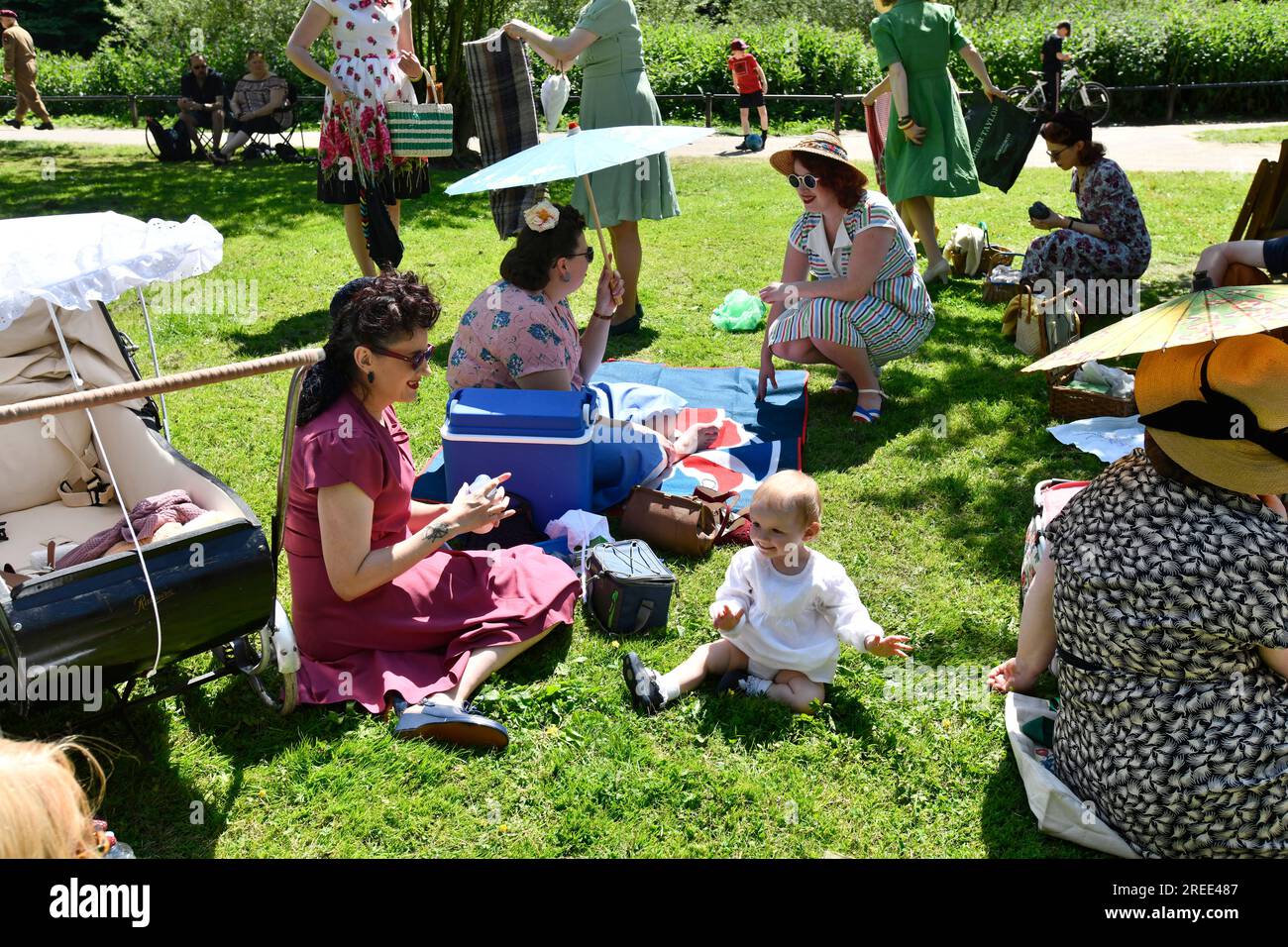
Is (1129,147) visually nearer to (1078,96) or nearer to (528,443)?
(1078,96)

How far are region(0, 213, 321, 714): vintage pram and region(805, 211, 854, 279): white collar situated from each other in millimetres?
3519

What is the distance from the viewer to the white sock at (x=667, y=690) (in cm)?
373

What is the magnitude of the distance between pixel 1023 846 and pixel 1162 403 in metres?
1.34

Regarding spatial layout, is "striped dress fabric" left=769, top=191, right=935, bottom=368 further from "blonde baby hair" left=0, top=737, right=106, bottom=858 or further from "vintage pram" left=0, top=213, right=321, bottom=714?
"blonde baby hair" left=0, top=737, right=106, bottom=858

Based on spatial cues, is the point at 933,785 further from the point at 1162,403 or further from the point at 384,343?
the point at 384,343

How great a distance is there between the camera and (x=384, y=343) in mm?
3457

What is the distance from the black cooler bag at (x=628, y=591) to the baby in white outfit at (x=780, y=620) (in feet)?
0.99

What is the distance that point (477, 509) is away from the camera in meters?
3.57

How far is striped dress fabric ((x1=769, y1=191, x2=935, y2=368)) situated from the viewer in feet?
19.9

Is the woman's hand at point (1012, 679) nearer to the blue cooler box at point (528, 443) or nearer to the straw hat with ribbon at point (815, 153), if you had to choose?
the blue cooler box at point (528, 443)

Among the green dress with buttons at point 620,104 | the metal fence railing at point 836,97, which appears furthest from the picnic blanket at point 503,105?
the metal fence railing at point 836,97

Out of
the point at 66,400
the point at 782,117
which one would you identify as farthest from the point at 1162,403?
the point at 782,117

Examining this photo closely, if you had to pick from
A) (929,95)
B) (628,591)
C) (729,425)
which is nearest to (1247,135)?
(929,95)

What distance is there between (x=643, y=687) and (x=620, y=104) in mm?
4676
